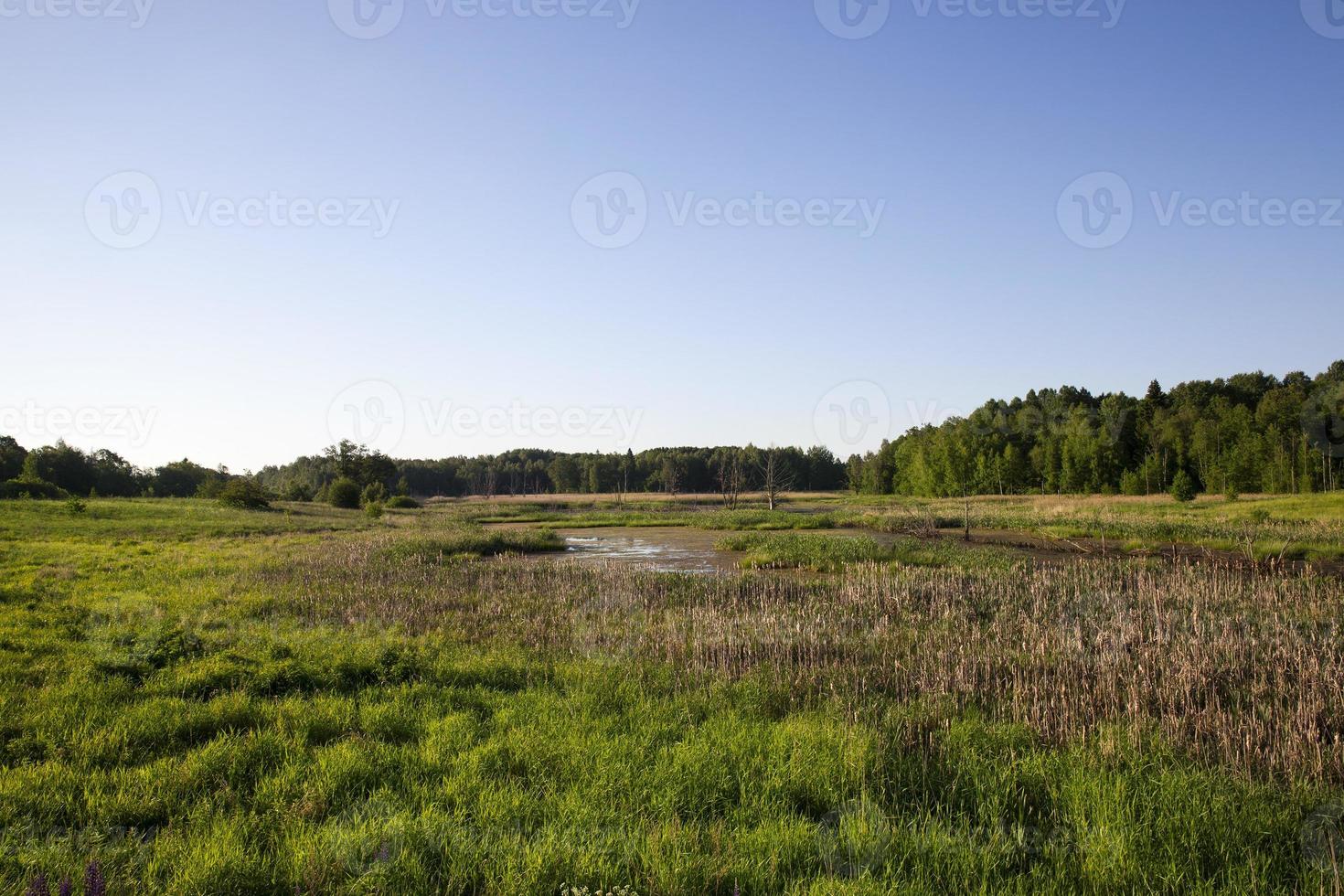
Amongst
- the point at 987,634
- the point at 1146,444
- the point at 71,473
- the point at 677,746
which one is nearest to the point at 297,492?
the point at 71,473

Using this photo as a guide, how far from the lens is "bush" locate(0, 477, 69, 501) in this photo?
5306 centimetres

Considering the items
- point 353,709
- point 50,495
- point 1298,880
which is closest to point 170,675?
point 353,709

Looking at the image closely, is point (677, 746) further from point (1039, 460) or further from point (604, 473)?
point (604, 473)

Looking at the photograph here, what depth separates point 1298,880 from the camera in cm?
400

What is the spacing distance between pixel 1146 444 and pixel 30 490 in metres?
117

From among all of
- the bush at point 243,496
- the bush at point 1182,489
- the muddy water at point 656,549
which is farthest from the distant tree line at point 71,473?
the bush at point 1182,489

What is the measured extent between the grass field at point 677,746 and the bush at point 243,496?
4759 cm

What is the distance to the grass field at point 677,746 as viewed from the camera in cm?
410

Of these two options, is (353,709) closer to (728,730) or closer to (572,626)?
(728,730)

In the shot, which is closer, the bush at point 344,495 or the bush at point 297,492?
the bush at point 344,495

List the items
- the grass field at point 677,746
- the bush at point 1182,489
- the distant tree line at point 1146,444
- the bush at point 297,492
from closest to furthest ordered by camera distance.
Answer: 1. the grass field at point 677,746
2. the bush at point 1182,489
3. the distant tree line at point 1146,444
4. the bush at point 297,492

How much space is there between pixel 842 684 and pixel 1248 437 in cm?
8184

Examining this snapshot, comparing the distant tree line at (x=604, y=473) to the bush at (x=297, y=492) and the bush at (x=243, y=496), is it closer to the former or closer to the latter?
the bush at (x=297, y=492)

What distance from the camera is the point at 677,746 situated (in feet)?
19.2
